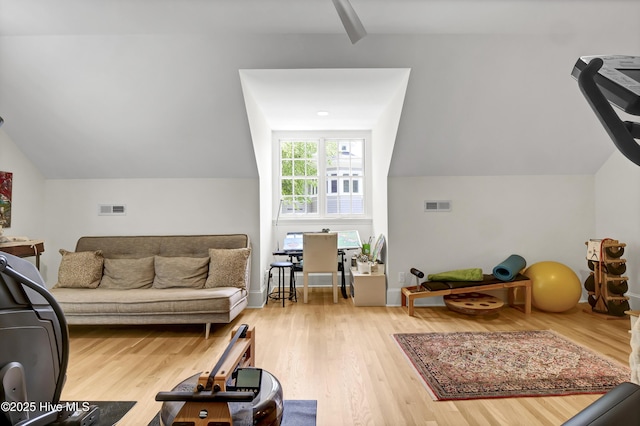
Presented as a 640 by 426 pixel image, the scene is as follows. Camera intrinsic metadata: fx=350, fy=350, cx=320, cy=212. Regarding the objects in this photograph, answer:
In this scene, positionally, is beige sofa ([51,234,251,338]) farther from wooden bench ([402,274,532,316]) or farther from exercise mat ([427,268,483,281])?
exercise mat ([427,268,483,281])

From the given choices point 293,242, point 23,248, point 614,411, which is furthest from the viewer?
point 293,242

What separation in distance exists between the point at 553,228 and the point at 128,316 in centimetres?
532

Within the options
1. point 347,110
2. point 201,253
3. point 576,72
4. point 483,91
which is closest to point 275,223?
point 201,253

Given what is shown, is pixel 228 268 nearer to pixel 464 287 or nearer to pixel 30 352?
pixel 464 287

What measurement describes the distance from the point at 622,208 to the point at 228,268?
4910mm

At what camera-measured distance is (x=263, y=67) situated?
360 centimetres

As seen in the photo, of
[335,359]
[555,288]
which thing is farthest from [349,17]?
[555,288]

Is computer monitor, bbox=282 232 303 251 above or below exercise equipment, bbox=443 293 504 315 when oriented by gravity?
above

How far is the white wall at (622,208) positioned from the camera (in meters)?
4.20

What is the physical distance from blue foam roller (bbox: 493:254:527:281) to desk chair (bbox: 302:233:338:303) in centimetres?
205

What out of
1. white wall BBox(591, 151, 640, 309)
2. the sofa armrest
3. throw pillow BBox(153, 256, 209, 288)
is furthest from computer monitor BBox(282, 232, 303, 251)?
the sofa armrest

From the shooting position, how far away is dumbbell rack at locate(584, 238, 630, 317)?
13.1 ft

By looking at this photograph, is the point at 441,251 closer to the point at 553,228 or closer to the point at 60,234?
the point at 553,228

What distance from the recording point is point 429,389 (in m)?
2.44
